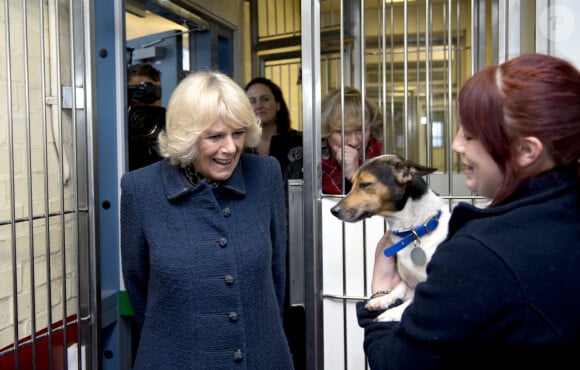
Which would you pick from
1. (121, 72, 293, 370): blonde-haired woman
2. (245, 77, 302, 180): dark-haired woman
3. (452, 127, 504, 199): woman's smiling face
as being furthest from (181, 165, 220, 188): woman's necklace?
(245, 77, 302, 180): dark-haired woman

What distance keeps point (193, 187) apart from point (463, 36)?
148 inches

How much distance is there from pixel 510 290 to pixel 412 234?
1.81ft

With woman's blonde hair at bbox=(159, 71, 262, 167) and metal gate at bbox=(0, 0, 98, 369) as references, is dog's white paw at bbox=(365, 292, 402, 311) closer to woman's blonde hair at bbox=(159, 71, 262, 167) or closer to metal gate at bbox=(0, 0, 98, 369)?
woman's blonde hair at bbox=(159, 71, 262, 167)

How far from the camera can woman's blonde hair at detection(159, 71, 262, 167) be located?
3.97 ft

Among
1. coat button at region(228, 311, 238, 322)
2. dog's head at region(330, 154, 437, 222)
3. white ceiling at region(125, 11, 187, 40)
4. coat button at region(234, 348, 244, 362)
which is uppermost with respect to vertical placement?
white ceiling at region(125, 11, 187, 40)

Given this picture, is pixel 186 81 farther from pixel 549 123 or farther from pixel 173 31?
pixel 173 31

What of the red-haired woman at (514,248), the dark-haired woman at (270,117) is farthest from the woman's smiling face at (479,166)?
the dark-haired woman at (270,117)

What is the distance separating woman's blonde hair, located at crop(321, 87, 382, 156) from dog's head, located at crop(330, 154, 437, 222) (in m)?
0.34

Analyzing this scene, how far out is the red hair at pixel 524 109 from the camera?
1.96 feet

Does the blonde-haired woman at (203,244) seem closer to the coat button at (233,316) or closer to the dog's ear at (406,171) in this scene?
the coat button at (233,316)

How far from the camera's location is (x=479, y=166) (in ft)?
2.20

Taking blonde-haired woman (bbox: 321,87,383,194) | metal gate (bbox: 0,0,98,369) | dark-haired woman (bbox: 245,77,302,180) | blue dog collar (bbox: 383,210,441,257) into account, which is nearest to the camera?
blue dog collar (bbox: 383,210,441,257)

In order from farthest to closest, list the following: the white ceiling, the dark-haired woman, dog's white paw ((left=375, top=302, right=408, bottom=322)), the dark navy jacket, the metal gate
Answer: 1. the white ceiling
2. the dark-haired woman
3. the metal gate
4. dog's white paw ((left=375, top=302, right=408, bottom=322))
5. the dark navy jacket

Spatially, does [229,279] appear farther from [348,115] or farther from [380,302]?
[348,115]
